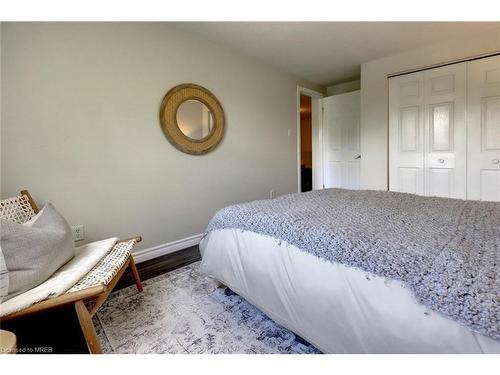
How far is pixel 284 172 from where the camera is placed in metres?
3.74

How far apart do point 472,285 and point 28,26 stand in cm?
265

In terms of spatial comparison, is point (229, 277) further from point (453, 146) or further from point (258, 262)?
point (453, 146)

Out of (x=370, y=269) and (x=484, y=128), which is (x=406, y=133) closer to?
(x=484, y=128)

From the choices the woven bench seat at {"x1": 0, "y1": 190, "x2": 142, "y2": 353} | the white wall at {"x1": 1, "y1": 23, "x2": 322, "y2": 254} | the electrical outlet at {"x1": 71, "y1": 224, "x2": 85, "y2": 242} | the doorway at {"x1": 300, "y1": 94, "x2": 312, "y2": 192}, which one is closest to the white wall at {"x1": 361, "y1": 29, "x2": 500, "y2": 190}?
the white wall at {"x1": 1, "y1": 23, "x2": 322, "y2": 254}

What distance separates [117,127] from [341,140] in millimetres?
3226

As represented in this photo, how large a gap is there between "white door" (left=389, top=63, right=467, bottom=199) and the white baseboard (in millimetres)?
2577

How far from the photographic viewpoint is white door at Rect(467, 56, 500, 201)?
8.57ft

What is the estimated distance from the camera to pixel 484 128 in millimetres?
2678

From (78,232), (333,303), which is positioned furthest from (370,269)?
(78,232)

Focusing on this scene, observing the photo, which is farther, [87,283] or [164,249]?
[164,249]

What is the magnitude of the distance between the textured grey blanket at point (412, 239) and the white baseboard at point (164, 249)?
989 mm

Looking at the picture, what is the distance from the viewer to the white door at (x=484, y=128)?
261 cm

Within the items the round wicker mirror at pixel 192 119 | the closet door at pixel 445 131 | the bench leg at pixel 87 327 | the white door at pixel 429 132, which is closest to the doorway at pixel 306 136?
the white door at pixel 429 132
